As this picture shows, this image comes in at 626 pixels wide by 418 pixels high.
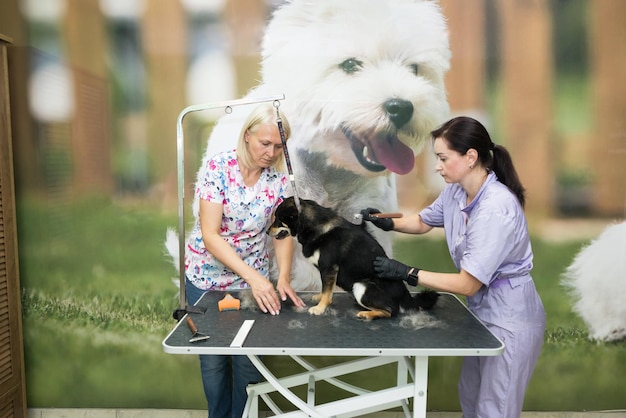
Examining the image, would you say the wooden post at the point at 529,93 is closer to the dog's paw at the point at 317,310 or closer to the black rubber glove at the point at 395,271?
the black rubber glove at the point at 395,271

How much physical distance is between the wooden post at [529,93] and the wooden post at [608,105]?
220mm

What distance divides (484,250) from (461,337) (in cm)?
28

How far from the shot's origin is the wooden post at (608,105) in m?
2.04

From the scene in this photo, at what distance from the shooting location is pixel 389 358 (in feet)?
5.38

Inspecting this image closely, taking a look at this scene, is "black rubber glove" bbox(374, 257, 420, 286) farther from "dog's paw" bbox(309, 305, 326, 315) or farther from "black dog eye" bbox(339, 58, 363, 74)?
"black dog eye" bbox(339, 58, 363, 74)

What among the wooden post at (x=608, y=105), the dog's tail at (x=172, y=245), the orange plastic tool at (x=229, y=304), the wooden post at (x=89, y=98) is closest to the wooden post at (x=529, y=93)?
the wooden post at (x=608, y=105)

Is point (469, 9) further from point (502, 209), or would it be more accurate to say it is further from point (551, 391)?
point (551, 391)

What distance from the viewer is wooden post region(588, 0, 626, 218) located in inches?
80.4

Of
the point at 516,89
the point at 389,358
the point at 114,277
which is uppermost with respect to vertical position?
the point at 516,89

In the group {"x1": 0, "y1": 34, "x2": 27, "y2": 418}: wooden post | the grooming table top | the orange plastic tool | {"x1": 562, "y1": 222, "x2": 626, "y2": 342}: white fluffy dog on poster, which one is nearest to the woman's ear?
the grooming table top

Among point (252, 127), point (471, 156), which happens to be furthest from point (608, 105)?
point (252, 127)

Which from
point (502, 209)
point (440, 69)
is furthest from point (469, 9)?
point (502, 209)

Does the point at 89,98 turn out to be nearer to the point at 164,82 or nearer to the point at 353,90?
the point at 164,82

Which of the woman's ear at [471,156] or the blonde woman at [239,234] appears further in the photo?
the blonde woman at [239,234]
